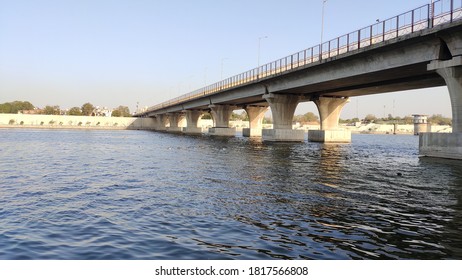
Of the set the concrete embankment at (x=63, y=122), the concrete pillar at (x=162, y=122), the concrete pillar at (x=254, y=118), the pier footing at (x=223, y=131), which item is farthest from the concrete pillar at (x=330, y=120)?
the concrete embankment at (x=63, y=122)

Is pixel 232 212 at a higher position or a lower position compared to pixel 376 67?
lower

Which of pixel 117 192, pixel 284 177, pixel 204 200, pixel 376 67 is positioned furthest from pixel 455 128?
pixel 117 192

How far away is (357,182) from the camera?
885 inches

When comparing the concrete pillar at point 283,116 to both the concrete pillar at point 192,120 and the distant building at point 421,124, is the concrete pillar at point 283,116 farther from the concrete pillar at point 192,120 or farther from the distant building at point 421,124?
the distant building at point 421,124

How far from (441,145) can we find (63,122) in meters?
181

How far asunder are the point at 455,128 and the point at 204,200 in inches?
1004

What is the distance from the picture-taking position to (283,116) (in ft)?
239

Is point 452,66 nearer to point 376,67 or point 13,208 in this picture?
point 376,67

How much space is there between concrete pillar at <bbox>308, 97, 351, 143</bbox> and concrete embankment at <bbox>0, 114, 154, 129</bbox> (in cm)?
13349

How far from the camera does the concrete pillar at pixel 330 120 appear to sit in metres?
73.2

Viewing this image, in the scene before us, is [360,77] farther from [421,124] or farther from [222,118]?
[421,124]

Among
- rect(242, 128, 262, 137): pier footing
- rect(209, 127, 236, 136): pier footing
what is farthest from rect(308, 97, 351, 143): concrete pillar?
rect(209, 127, 236, 136): pier footing

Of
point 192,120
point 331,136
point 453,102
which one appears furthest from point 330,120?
point 192,120

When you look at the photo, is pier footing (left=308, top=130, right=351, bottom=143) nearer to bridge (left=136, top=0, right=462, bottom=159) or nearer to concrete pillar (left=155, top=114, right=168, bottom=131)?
bridge (left=136, top=0, right=462, bottom=159)
